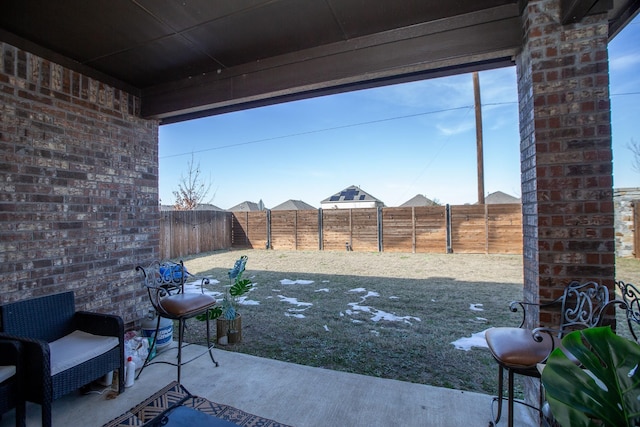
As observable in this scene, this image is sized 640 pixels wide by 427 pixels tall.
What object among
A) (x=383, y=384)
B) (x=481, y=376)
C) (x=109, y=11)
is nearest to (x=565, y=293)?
(x=481, y=376)

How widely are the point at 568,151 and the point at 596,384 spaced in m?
1.38

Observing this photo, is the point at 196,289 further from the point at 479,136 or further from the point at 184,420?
the point at 479,136

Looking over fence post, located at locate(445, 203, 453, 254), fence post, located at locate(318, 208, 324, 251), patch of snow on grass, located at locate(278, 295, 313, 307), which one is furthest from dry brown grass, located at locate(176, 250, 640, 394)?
fence post, located at locate(318, 208, 324, 251)

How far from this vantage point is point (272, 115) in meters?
13.5

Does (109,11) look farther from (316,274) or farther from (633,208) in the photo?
(633,208)

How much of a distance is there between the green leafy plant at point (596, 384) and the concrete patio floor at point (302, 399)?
1.27 metres

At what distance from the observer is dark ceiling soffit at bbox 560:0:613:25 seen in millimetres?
1563

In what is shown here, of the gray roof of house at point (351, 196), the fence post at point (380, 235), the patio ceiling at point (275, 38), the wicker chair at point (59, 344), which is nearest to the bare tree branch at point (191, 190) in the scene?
the fence post at point (380, 235)

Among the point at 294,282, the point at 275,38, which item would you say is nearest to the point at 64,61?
the point at 275,38

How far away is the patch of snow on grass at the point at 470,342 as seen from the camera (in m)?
3.04

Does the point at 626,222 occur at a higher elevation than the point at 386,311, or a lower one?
higher

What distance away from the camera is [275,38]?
89.0 inches

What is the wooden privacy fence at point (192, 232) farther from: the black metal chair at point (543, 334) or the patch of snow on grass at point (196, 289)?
the black metal chair at point (543, 334)

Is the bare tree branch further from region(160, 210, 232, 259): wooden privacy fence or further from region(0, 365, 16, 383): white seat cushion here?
region(0, 365, 16, 383): white seat cushion
